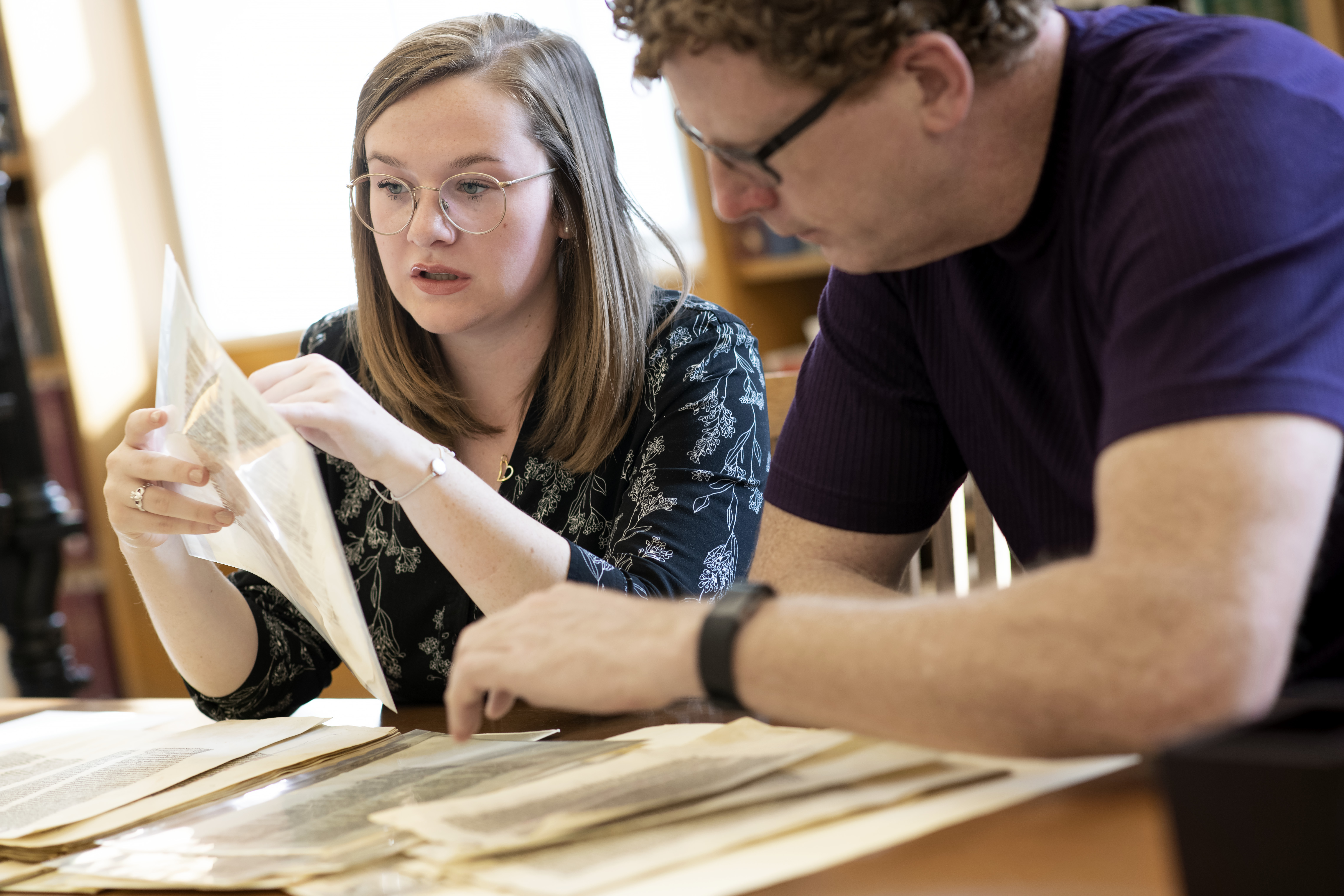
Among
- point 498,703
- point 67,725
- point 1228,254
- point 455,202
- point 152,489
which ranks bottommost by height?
point 67,725

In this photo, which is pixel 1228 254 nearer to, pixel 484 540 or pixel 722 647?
pixel 722 647

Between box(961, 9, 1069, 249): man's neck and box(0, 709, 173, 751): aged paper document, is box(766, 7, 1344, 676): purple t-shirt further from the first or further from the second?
box(0, 709, 173, 751): aged paper document

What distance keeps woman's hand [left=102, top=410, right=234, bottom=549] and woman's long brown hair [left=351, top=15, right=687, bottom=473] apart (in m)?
0.37

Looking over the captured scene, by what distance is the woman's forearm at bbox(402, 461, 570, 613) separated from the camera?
1.14 m

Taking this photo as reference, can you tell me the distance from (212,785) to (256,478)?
222mm

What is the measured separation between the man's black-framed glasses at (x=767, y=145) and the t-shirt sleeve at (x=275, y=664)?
657 millimetres

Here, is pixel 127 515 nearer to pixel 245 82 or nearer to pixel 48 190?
pixel 48 190

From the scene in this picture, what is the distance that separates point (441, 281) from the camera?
4.45 ft

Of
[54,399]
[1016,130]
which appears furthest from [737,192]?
[54,399]

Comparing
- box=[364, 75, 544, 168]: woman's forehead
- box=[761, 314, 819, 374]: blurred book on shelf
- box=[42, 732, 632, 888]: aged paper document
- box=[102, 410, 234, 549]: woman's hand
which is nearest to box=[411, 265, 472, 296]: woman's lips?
box=[364, 75, 544, 168]: woman's forehead

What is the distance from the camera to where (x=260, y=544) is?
1.07 metres

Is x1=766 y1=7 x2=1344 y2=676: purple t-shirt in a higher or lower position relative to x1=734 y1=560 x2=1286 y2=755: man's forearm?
higher

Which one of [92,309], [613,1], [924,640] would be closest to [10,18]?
[92,309]

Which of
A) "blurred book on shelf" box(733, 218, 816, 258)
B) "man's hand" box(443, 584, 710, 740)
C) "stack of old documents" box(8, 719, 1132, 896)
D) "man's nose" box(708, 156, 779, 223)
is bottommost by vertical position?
"stack of old documents" box(8, 719, 1132, 896)
